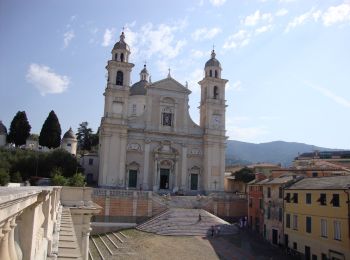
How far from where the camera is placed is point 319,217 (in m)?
29.1

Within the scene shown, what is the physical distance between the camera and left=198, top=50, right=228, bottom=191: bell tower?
5162 centimetres

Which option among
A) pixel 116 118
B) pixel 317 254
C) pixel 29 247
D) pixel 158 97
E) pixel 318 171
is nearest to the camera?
pixel 29 247

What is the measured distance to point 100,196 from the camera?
40312 mm

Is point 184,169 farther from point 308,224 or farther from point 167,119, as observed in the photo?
point 308,224

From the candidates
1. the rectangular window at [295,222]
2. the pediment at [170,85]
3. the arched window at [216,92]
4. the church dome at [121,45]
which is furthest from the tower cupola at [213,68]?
the rectangular window at [295,222]

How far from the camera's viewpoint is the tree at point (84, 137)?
79.0 m

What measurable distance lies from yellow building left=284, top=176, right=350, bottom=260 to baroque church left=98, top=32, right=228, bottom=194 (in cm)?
1790

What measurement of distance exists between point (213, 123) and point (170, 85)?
310 inches

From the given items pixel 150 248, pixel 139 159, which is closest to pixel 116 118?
pixel 139 159

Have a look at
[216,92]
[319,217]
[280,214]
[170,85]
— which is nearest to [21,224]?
[319,217]

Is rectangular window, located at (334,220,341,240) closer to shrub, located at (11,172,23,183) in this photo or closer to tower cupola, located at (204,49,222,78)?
tower cupola, located at (204,49,222,78)

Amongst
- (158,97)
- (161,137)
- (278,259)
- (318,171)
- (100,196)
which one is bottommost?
(278,259)

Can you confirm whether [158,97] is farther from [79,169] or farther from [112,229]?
[112,229]

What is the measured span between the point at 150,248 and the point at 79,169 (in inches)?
979
